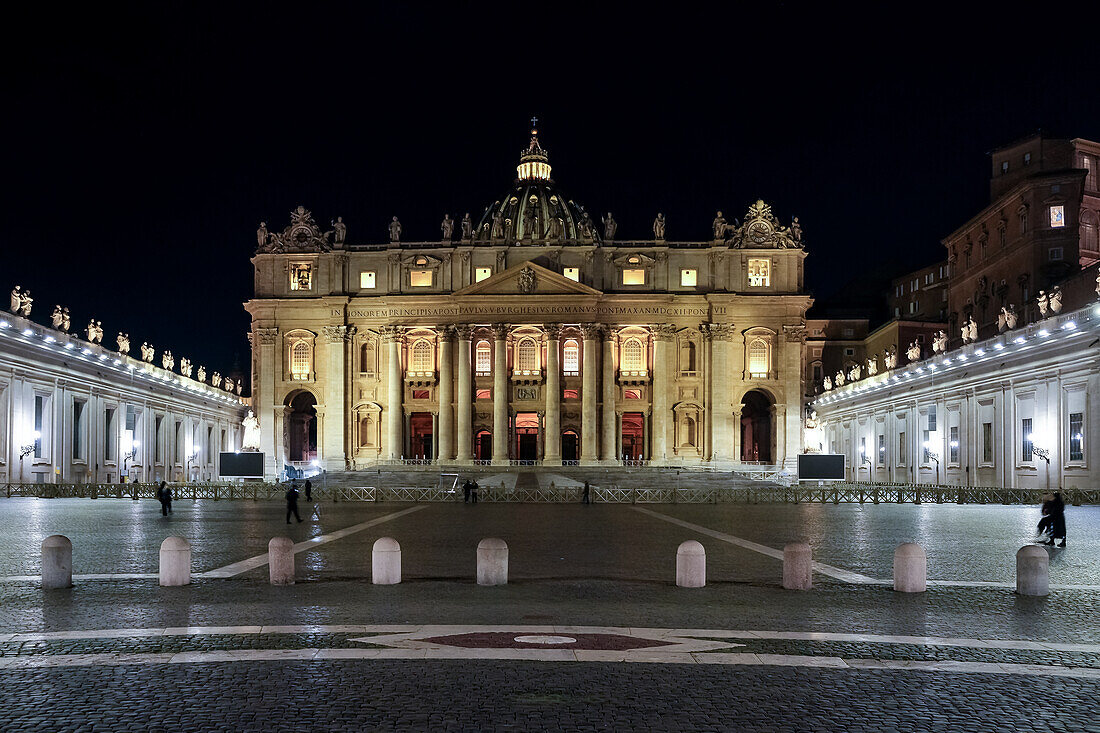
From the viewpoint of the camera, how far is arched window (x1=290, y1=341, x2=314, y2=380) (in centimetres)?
9369

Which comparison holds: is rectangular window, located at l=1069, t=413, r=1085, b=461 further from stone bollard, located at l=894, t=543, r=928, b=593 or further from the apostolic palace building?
the apostolic palace building

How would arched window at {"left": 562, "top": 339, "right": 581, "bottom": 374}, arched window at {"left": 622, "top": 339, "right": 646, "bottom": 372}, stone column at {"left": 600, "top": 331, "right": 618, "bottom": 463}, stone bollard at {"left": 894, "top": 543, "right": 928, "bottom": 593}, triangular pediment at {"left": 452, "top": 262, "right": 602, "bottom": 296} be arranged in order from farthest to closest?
1. arched window at {"left": 622, "top": 339, "right": 646, "bottom": 372}
2. arched window at {"left": 562, "top": 339, "right": 581, "bottom": 374}
3. stone column at {"left": 600, "top": 331, "right": 618, "bottom": 463}
4. triangular pediment at {"left": 452, "top": 262, "right": 602, "bottom": 296}
5. stone bollard at {"left": 894, "top": 543, "right": 928, "bottom": 593}

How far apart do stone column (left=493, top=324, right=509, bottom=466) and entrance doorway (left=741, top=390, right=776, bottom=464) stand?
23.2 meters

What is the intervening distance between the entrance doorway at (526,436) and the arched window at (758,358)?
791 inches

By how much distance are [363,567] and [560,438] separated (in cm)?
7403

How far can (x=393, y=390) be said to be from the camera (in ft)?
301

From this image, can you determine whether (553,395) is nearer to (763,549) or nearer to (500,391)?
(500,391)

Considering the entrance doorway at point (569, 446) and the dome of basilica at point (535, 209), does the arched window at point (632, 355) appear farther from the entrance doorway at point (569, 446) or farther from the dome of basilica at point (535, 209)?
the dome of basilica at point (535, 209)

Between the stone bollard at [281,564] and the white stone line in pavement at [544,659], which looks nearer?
the white stone line in pavement at [544,659]

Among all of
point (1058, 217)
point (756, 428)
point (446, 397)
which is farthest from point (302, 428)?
point (1058, 217)

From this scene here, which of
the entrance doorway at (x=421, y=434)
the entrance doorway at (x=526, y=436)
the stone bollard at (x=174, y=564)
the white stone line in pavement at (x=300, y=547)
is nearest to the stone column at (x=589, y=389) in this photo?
the entrance doorway at (x=526, y=436)

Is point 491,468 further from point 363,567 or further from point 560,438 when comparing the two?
point 363,567

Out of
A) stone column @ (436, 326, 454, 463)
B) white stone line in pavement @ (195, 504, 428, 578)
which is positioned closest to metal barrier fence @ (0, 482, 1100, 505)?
white stone line in pavement @ (195, 504, 428, 578)

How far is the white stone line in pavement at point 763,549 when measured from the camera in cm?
1683
